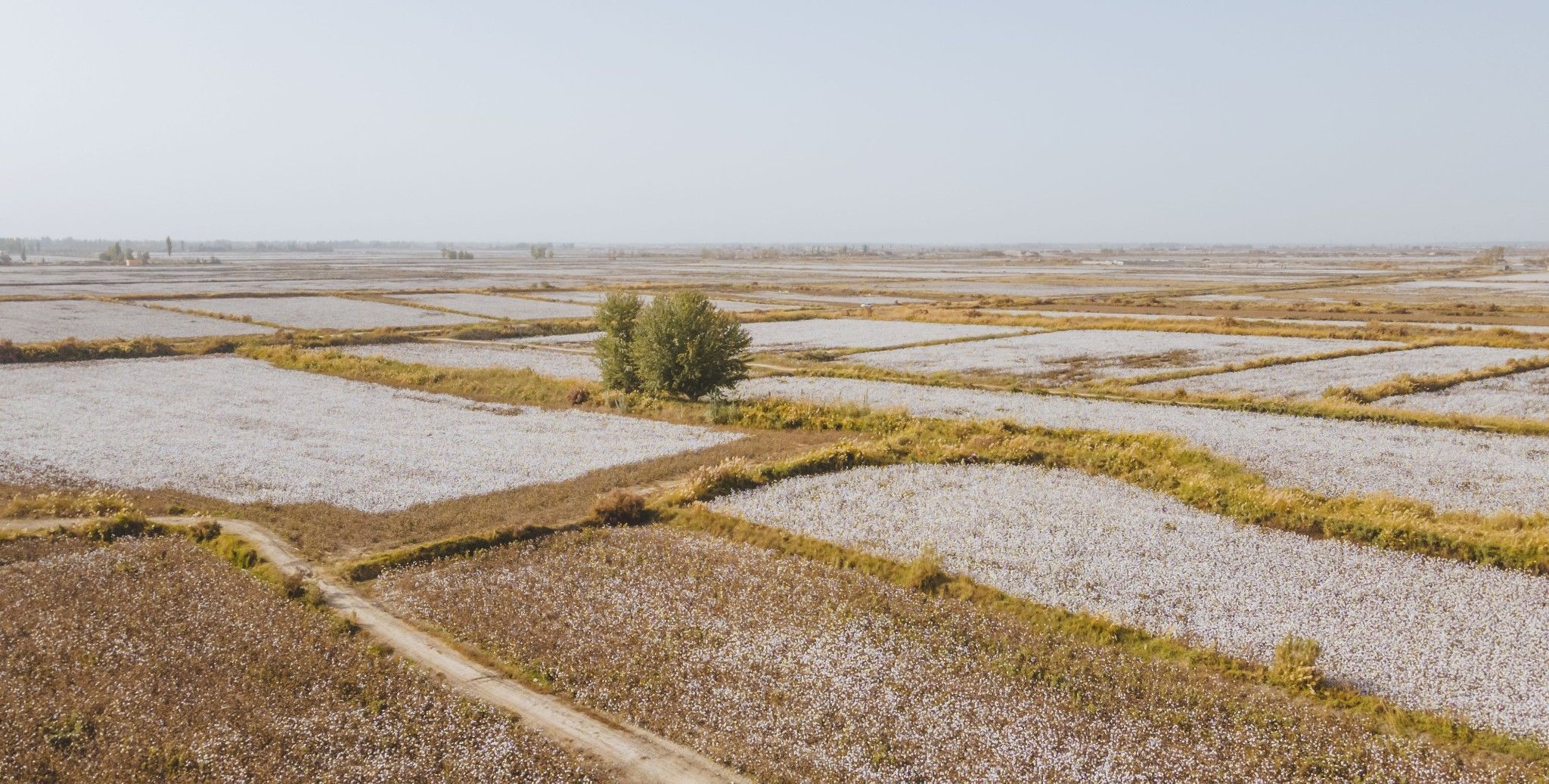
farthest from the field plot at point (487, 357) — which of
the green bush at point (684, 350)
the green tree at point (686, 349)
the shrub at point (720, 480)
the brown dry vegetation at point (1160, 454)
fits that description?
the shrub at point (720, 480)

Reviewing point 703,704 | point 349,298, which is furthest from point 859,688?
point 349,298

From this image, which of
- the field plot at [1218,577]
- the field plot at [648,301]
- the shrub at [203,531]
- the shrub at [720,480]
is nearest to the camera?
the field plot at [1218,577]

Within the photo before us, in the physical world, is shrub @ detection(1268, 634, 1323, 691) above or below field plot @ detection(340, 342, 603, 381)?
below

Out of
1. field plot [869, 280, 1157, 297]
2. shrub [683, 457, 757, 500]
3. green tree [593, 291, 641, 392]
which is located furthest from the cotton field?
field plot [869, 280, 1157, 297]

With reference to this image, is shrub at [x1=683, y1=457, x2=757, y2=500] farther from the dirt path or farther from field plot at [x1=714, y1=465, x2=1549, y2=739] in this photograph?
the dirt path

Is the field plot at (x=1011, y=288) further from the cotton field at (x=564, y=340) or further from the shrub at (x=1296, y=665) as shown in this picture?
the shrub at (x=1296, y=665)
